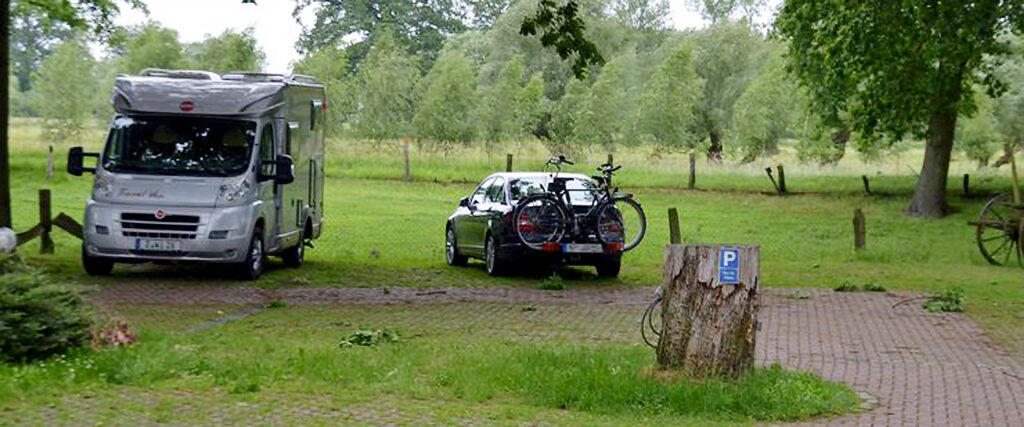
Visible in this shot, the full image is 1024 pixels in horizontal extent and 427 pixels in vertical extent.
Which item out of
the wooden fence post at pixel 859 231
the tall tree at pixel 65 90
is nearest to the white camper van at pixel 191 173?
the wooden fence post at pixel 859 231

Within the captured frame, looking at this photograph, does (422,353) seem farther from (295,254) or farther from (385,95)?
(385,95)

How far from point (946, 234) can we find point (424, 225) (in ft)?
43.7

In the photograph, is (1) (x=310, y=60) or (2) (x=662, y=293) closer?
(2) (x=662, y=293)

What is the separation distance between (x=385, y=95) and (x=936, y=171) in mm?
31382

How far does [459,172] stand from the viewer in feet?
174

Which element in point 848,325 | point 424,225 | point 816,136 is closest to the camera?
point 848,325

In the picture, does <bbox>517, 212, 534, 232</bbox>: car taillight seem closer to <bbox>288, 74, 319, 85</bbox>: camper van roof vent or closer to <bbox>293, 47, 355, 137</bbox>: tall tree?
<bbox>288, 74, 319, 85</bbox>: camper van roof vent

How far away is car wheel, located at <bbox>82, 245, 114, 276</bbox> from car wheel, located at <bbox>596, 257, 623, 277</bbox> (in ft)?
23.9

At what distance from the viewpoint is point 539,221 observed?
65.5 ft

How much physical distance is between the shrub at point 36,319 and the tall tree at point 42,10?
1033cm

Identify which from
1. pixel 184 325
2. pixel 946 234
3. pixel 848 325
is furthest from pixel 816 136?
pixel 184 325

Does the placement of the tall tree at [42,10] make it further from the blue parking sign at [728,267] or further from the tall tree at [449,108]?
the tall tree at [449,108]

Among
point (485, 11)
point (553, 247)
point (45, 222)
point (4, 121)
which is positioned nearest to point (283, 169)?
point (553, 247)

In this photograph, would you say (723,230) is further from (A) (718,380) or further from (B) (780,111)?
(B) (780,111)
